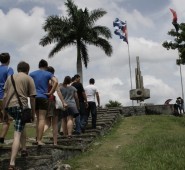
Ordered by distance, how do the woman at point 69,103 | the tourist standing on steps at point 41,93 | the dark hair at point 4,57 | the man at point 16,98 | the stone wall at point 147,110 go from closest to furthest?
the man at point 16,98 < the dark hair at point 4,57 < the tourist standing on steps at point 41,93 < the woman at point 69,103 < the stone wall at point 147,110

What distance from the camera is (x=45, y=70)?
27.5ft

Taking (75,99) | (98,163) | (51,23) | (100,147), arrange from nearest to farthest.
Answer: (98,163)
(100,147)
(75,99)
(51,23)

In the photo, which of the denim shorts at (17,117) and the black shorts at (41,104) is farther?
the black shorts at (41,104)

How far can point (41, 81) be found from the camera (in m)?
8.15

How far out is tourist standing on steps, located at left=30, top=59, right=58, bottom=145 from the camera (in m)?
7.99

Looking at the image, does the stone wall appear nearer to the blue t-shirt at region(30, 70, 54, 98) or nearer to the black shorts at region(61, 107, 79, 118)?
the black shorts at region(61, 107, 79, 118)

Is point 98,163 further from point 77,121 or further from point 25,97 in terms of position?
point 77,121

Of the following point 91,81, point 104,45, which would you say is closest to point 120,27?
point 104,45

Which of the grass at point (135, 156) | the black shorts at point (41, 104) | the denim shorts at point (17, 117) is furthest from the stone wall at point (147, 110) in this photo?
the denim shorts at point (17, 117)

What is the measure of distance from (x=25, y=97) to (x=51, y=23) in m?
30.3

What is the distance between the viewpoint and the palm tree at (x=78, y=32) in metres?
36.2

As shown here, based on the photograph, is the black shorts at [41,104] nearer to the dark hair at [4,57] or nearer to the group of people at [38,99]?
the group of people at [38,99]

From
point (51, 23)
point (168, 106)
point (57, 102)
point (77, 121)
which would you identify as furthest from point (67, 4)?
point (57, 102)

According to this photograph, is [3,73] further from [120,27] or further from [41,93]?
[120,27]
